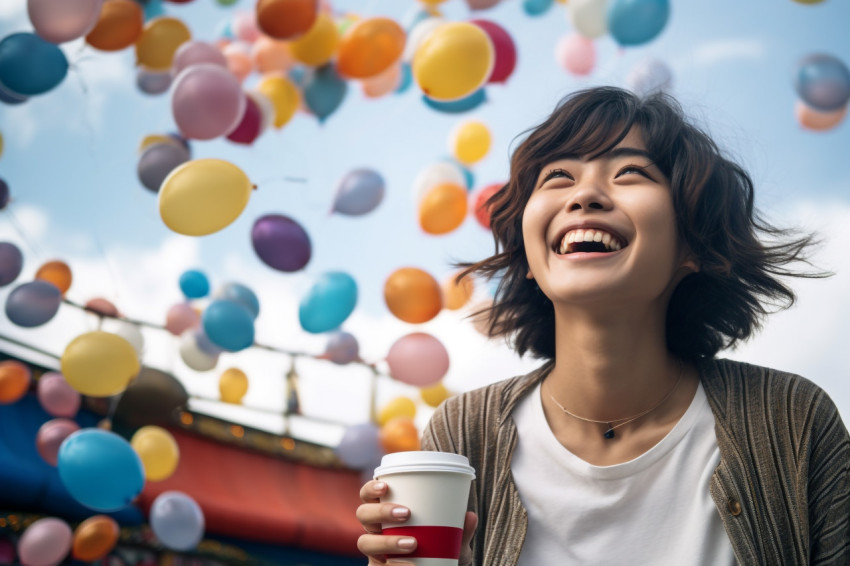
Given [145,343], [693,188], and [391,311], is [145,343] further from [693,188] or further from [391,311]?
[693,188]

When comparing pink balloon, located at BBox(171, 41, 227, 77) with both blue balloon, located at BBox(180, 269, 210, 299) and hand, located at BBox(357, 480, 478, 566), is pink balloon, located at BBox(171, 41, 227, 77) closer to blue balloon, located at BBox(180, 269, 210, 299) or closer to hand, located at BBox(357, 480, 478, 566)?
blue balloon, located at BBox(180, 269, 210, 299)

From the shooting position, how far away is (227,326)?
126 inches

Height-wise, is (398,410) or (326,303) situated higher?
(326,303)

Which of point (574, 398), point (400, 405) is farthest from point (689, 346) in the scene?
point (400, 405)

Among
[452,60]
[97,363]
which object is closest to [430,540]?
[452,60]

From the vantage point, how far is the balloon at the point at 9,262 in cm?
327

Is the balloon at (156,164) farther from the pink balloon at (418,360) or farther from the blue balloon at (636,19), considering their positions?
the blue balloon at (636,19)

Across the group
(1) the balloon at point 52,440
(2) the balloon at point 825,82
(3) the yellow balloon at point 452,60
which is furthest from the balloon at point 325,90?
(2) the balloon at point 825,82

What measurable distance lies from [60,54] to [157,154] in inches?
20.5

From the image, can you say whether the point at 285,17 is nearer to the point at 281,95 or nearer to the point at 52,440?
the point at 281,95

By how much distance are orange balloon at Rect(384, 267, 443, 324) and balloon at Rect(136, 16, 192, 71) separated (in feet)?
4.51

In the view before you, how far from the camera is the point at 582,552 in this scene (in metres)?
1.05

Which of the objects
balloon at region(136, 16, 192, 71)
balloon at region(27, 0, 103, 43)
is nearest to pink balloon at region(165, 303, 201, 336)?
balloon at region(136, 16, 192, 71)

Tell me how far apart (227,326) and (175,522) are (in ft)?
2.93
